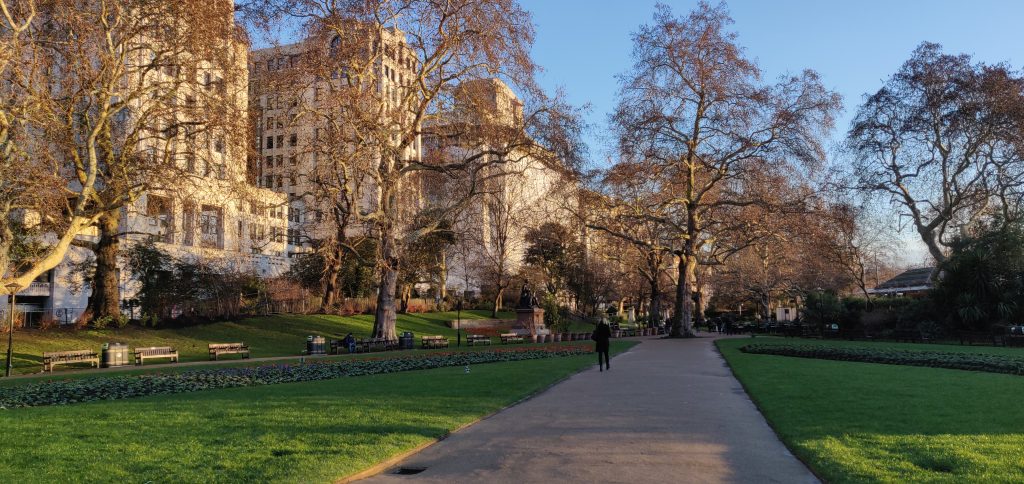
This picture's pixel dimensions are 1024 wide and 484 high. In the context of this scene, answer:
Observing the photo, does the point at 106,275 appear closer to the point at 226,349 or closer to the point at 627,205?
the point at 226,349

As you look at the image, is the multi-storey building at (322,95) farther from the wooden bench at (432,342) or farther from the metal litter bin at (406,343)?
the wooden bench at (432,342)

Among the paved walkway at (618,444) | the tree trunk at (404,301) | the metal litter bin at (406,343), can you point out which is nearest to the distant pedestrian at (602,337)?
the paved walkway at (618,444)

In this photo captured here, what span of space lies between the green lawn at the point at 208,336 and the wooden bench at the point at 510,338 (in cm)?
815

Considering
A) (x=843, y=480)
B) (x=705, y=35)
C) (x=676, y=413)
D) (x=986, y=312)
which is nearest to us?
(x=843, y=480)

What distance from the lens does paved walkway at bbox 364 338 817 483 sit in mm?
6375

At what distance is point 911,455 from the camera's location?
262 inches

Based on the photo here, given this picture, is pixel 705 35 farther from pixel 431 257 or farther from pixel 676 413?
pixel 676 413

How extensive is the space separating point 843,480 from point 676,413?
13.4ft

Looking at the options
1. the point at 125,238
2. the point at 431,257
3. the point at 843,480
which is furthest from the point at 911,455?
the point at 431,257

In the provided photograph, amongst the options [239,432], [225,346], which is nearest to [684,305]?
[225,346]

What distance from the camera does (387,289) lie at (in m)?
31.3

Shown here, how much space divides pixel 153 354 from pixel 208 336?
824cm

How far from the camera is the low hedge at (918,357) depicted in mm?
16172

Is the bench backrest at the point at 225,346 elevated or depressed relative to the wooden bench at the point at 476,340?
elevated
